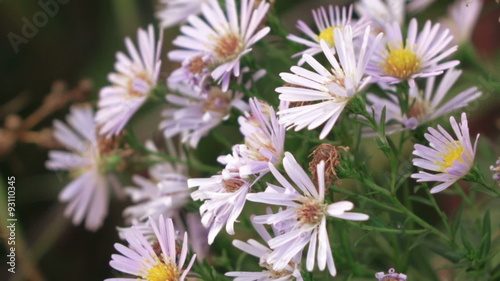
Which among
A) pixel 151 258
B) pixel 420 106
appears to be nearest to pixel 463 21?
pixel 420 106

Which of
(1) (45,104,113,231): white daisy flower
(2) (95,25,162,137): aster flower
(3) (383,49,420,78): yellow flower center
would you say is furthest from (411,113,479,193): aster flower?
(1) (45,104,113,231): white daisy flower

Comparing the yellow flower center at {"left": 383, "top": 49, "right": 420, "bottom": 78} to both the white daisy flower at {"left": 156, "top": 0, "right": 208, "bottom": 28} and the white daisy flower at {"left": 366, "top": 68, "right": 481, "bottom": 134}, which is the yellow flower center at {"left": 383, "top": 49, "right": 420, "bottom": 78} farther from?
the white daisy flower at {"left": 156, "top": 0, "right": 208, "bottom": 28}

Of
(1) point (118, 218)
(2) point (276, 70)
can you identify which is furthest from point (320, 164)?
(1) point (118, 218)

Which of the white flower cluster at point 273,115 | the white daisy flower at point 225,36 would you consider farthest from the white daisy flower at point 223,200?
the white daisy flower at point 225,36

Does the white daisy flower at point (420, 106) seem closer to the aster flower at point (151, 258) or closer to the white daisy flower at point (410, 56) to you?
the white daisy flower at point (410, 56)

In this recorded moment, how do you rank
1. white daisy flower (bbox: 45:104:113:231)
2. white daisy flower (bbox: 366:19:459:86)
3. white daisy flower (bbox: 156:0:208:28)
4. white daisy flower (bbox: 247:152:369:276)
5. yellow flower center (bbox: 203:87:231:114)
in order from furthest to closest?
white daisy flower (bbox: 45:104:113:231) → white daisy flower (bbox: 156:0:208:28) → yellow flower center (bbox: 203:87:231:114) → white daisy flower (bbox: 366:19:459:86) → white daisy flower (bbox: 247:152:369:276)

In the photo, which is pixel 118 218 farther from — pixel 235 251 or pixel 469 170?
pixel 469 170
